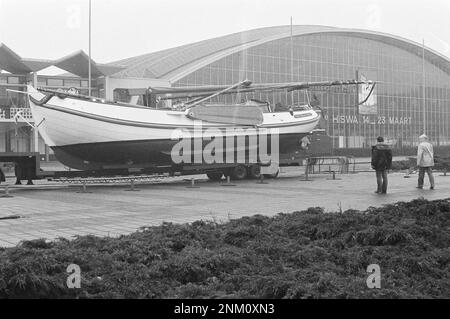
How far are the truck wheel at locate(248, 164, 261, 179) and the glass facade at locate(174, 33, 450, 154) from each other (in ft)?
139

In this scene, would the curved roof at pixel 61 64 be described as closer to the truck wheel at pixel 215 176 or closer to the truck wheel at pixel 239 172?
the truck wheel at pixel 215 176

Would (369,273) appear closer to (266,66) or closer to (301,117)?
(301,117)

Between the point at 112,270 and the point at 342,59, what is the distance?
75.5 metres

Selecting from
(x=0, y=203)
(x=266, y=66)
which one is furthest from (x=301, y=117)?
(x=266, y=66)

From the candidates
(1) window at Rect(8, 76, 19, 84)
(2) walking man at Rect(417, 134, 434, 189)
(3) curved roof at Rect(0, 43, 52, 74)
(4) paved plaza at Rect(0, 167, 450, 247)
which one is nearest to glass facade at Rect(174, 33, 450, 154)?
(3) curved roof at Rect(0, 43, 52, 74)

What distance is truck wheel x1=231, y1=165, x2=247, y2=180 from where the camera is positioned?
77.3ft

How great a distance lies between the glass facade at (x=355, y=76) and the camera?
69.5m

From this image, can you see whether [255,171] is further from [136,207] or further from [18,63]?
[18,63]

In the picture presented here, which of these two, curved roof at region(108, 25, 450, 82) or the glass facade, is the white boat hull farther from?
the glass facade

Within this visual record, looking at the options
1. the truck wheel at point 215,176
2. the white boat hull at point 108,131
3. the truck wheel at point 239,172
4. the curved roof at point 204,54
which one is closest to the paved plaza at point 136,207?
the white boat hull at point 108,131

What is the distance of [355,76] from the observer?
72875 mm

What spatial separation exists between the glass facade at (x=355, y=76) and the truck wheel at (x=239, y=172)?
42716 mm

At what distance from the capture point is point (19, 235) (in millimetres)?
8664

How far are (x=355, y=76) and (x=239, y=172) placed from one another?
53.0 meters
